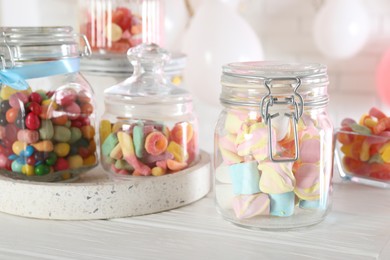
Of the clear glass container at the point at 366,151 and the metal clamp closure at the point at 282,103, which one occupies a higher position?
the metal clamp closure at the point at 282,103

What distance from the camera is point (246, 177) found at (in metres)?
0.66

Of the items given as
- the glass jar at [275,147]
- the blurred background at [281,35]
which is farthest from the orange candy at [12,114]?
the blurred background at [281,35]

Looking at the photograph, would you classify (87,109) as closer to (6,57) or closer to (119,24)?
(6,57)

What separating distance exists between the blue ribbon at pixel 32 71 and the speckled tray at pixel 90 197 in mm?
109

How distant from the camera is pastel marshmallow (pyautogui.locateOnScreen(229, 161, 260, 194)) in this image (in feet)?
2.17

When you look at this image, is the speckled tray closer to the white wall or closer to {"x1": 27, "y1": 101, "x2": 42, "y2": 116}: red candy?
{"x1": 27, "y1": 101, "x2": 42, "y2": 116}: red candy

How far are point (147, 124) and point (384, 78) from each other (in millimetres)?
853

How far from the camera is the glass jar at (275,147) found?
2.15 feet

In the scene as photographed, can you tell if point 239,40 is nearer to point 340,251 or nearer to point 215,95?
point 215,95

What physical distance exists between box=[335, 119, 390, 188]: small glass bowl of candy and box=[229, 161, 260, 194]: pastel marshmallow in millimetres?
239

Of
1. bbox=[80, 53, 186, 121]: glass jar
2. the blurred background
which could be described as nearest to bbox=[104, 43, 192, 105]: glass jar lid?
bbox=[80, 53, 186, 121]: glass jar

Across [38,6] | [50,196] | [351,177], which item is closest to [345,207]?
[351,177]

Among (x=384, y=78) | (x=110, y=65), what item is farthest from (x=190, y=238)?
(x=384, y=78)

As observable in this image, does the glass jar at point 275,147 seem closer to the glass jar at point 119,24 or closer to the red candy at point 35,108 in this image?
the red candy at point 35,108
